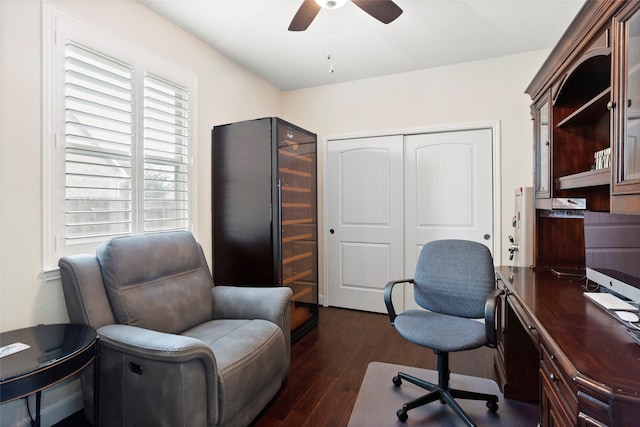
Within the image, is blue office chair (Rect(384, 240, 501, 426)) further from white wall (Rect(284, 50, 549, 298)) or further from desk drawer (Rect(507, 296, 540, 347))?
white wall (Rect(284, 50, 549, 298))

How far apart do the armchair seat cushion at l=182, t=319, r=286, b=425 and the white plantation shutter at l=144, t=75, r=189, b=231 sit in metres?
0.96

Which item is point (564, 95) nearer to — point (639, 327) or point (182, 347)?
point (639, 327)

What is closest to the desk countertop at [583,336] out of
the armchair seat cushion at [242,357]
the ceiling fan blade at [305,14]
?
the armchair seat cushion at [242,357]

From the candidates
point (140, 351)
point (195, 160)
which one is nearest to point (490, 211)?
point (195, 160)

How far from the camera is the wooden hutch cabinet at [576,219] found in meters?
0.99

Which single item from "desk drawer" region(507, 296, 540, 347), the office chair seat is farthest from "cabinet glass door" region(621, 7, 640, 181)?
the office chair seat

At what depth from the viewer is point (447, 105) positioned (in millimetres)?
3393

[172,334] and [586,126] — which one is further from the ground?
[586,126]

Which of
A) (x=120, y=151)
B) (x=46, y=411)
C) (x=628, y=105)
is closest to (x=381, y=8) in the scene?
(x=628, y=105)

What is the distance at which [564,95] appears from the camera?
2.00 meters

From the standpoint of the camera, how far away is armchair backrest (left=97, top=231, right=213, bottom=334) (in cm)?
181

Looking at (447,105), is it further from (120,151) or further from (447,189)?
(120,151)

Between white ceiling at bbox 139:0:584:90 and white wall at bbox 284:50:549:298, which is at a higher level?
white ceiling at bbox 139:0:584:90

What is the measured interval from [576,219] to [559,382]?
1549mm
